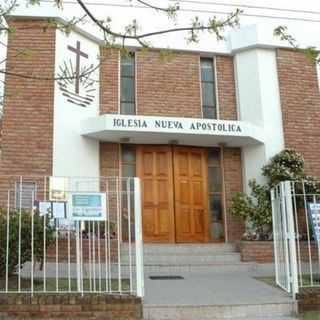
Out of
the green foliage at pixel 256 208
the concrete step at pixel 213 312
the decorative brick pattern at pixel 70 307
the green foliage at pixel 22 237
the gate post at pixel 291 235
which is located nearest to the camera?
the decorative brick pattern at pixel 70 307

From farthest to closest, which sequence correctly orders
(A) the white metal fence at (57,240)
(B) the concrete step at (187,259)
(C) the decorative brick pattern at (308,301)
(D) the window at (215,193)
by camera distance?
1. (D) the window at (215,193)
2. (B) the concrete step at (187,259)
3. (C) the decorative brick pattern at (308,301)
4. (A) the white metal fence at (57,240)

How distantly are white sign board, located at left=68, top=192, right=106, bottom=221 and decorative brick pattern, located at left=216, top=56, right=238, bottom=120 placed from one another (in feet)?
20.3

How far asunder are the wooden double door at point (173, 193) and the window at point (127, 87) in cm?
99

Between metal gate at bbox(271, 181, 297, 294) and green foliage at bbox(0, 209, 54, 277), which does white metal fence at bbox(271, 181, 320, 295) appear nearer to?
metal gate at bbox(271, 181, 297, 294)

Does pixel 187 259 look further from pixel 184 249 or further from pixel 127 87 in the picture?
pixel 127 87

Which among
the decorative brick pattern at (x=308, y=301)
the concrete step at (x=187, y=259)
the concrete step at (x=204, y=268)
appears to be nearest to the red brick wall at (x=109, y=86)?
the concrete step at (x=187, y=259)

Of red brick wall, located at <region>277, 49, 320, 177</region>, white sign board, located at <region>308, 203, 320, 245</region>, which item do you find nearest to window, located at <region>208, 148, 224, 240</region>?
red brick wall, located at <region>277, 49, 320, 177</region>

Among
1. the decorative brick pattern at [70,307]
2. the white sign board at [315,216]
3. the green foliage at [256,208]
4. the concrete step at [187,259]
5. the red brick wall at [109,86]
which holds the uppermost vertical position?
the red brick wall at [109,86]

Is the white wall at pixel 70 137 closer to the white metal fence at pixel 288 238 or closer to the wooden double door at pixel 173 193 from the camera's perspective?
the wooden double door at pixel 173 193

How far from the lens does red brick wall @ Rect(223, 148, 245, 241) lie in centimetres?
1279

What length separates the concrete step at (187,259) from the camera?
10984 millimetres

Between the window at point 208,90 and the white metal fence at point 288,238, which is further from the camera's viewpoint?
the window at point 208,90

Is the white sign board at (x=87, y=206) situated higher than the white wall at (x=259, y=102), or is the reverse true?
the white wall at (x=259, y=102)

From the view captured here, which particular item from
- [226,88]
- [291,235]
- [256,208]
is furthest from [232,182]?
[291,235]
